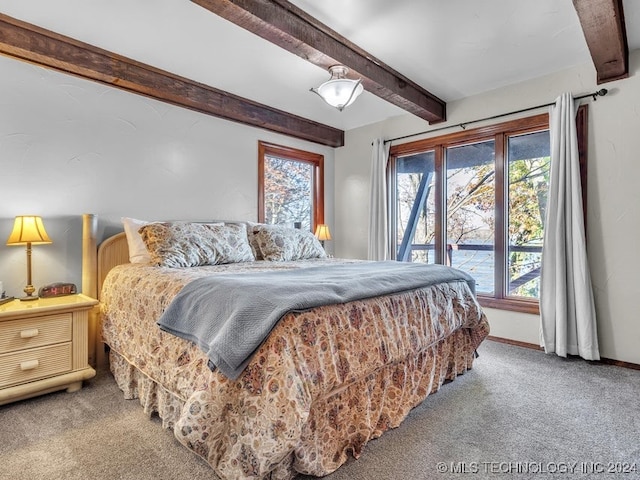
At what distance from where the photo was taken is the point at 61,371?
222 cm

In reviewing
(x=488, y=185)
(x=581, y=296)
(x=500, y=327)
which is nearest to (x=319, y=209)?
(x=488, y=185)

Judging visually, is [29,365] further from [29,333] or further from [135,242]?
[135,242]

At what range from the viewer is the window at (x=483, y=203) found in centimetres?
330

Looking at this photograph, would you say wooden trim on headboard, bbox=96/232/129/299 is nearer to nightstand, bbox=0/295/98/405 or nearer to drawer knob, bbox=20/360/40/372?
nightstand, bbox=0/295/98/405

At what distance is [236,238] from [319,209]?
1820 mm

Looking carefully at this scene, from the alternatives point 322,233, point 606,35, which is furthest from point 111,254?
point 606,35

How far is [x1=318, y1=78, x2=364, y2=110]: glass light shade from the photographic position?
2474mm

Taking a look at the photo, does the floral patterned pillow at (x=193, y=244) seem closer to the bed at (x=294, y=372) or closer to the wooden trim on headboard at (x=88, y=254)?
the bed at (x=294, y=372)

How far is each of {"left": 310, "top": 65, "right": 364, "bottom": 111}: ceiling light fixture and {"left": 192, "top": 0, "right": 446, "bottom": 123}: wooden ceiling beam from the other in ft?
0.26

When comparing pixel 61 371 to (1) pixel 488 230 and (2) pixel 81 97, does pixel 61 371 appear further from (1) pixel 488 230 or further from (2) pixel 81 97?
(1) pixel 488 230

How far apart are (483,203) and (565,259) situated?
94 centimetres

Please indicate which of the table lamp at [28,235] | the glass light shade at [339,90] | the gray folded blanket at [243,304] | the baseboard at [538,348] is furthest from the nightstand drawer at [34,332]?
the baseboard at [538,348]

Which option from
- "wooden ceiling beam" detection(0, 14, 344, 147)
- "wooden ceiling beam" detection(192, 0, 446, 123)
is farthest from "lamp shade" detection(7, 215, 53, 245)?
"wooden ceiling beam" detection(192, 0, 446, 123)

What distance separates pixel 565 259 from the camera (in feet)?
9.61
